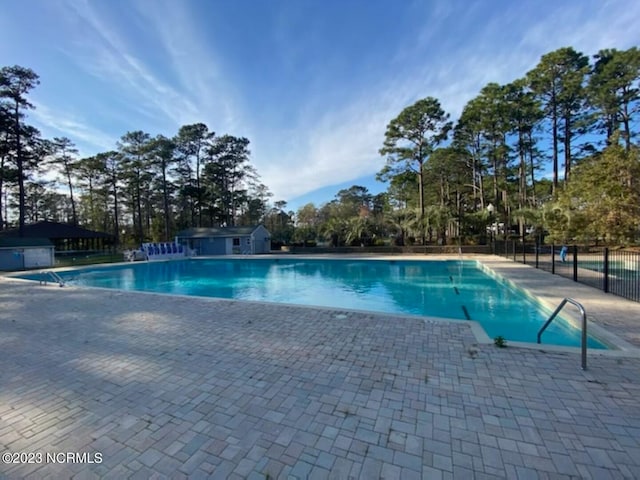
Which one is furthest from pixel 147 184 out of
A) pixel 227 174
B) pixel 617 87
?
pixel 617 87

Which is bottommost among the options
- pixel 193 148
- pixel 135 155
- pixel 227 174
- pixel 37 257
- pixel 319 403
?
pixel 319 403

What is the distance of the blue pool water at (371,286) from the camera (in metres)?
6.59

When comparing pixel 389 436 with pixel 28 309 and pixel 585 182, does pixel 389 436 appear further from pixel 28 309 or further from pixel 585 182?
pixel 585 182

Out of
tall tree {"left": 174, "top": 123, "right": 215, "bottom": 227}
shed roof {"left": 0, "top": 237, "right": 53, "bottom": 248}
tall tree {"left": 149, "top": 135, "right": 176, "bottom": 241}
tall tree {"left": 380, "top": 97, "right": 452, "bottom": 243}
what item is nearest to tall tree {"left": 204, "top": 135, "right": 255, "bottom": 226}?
tall tree {"left": 174, "top": 123, "right": 215, "bottom": 227}

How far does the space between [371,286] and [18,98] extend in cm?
2442

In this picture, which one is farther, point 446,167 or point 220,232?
point 220,232

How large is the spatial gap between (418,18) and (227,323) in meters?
10.8

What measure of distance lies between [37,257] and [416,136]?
25.8 meters

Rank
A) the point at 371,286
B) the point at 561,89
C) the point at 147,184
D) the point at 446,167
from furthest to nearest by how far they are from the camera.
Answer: the point at 147,184
the point at 446,167
the point at 561,89
the point at 371,286

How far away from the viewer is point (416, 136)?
70.8 feet

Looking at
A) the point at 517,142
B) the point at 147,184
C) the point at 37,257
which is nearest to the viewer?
the point at 37,257

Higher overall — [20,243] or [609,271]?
[20,243]

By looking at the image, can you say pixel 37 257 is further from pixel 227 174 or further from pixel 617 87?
pixel 617 87

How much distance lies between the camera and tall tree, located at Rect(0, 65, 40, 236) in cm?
1755
